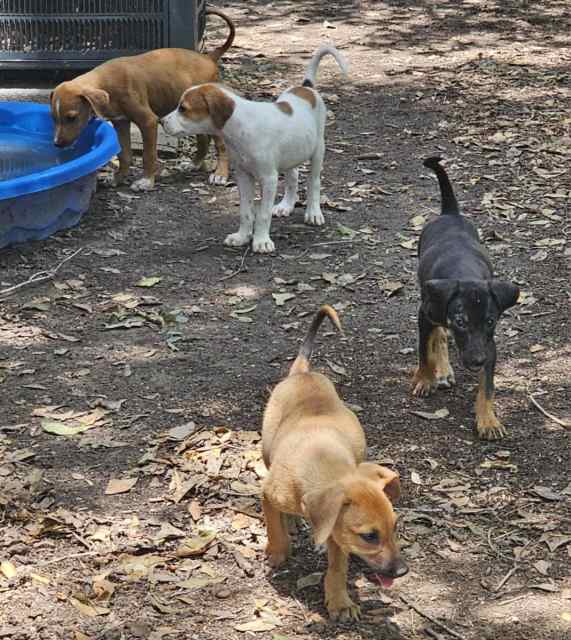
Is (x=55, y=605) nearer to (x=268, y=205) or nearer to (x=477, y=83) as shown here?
(x=268, y=205)

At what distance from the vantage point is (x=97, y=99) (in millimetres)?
8844

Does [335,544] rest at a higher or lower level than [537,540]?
higher

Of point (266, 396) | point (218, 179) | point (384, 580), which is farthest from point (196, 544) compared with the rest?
point (218, 179)

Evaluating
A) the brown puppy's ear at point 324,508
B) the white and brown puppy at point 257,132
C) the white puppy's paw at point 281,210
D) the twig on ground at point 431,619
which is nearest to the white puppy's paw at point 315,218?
the white puppy's paw at point 281,210

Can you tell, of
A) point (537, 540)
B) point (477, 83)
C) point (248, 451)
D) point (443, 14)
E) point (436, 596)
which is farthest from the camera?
point (443, 14)

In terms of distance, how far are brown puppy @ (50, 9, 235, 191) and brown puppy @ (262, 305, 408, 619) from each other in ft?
13.9

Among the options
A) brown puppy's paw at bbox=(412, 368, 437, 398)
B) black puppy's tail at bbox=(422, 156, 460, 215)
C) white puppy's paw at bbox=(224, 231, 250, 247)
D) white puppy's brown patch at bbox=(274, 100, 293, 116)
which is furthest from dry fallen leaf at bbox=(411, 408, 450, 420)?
white puppy's brown patch at bbox=(274, 100, 293, 116)

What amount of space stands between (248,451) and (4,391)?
1458 millimetres

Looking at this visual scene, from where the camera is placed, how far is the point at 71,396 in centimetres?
623

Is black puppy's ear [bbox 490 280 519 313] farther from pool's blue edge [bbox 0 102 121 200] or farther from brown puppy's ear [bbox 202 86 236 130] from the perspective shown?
pool's blue edge [bbox 0 102 121 200]

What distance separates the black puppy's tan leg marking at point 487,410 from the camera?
5.80 metres

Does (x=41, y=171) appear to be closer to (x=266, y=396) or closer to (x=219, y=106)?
(x=219, y=106)

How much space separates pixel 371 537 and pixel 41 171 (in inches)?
208

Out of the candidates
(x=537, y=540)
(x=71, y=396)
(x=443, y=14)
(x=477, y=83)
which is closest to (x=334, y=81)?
(x=477, y=83)
